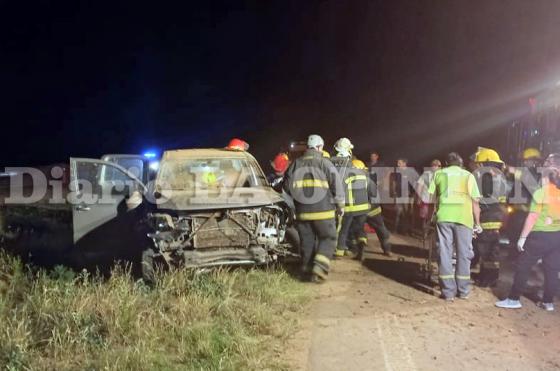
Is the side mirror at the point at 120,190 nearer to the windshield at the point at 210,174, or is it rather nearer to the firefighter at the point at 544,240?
the windshield at the point at 210,174

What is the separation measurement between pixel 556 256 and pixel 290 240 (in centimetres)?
325

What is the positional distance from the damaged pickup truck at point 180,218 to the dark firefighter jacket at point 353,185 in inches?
42.3

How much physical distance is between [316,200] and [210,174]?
1.58m

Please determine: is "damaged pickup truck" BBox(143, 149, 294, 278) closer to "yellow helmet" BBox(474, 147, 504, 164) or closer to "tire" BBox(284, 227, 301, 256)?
"tire" BBox(284, 227, 301, 256)

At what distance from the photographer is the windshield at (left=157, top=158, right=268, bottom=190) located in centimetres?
693

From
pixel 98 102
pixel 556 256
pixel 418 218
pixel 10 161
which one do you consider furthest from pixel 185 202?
pixel 98 102

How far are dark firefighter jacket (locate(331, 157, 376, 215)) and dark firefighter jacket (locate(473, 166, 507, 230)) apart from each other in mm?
1687

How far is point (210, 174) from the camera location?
7152 mm

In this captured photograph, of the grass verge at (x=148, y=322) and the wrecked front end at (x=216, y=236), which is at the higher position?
the wrecked front end at (x=216, y=236)

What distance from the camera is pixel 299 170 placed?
6602mm

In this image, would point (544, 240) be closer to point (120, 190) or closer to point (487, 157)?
point (487, 157)

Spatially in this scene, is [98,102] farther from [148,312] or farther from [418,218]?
[148,312]

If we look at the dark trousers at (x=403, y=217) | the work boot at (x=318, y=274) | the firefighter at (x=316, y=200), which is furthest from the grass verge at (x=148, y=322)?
the dark trousers at (x=403, y=217)

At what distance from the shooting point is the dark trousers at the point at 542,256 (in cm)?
555
